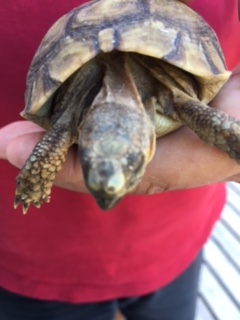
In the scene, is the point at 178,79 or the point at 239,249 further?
the point at 239,249

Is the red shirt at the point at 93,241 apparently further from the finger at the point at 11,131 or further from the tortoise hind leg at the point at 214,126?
the tortoise hind leg at the point at 214,126

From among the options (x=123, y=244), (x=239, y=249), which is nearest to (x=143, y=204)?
(x=123, y=244)

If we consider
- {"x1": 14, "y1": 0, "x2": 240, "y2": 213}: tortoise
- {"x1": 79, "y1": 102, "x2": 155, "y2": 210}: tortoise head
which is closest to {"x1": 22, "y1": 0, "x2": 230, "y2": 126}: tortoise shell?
{"x1": 14, "y1": 0, "x2": 240, "y2": 213}: tortoise

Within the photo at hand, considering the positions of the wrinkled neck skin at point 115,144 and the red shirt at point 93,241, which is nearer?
the wrinkled neck skin at point 115,144

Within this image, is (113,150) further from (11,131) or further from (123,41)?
(11,131)

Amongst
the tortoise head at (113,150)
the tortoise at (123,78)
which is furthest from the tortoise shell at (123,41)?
the tortoise head at (113,150)

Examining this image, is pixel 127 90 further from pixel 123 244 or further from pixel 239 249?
pixel 239 249
